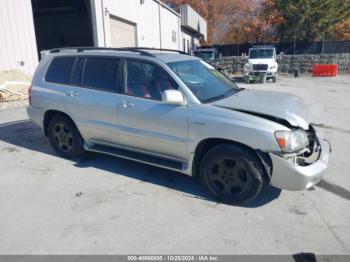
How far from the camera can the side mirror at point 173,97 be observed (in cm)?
385

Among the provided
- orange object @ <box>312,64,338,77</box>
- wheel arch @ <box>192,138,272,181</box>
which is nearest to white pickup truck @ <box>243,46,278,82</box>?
orange object @ <box>312,64,338,77</box>

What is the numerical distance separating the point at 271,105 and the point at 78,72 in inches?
123

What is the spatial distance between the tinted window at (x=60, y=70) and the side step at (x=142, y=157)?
4.18ft

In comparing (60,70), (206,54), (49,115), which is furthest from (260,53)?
(49,115)

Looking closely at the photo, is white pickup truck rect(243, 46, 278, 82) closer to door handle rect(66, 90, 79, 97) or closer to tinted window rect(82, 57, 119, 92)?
tinted window rect(82, 57, 119, 92)

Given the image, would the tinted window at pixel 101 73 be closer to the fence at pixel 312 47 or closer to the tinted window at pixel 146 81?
the tinted window at pixel 146 81

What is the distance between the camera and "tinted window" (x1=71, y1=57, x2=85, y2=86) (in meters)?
Result: 5.05

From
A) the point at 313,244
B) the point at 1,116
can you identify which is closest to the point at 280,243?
the point at 313,244

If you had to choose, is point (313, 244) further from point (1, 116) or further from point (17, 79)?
point (17, 79)

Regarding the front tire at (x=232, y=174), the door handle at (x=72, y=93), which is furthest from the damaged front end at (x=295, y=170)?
the door handle at (x=72, y=93)

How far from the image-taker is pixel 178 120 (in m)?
3.99

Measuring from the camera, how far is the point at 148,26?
22641 mm

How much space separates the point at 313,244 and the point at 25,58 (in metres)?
12.7

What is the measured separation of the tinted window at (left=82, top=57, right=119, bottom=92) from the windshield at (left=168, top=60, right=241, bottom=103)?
951 mm
